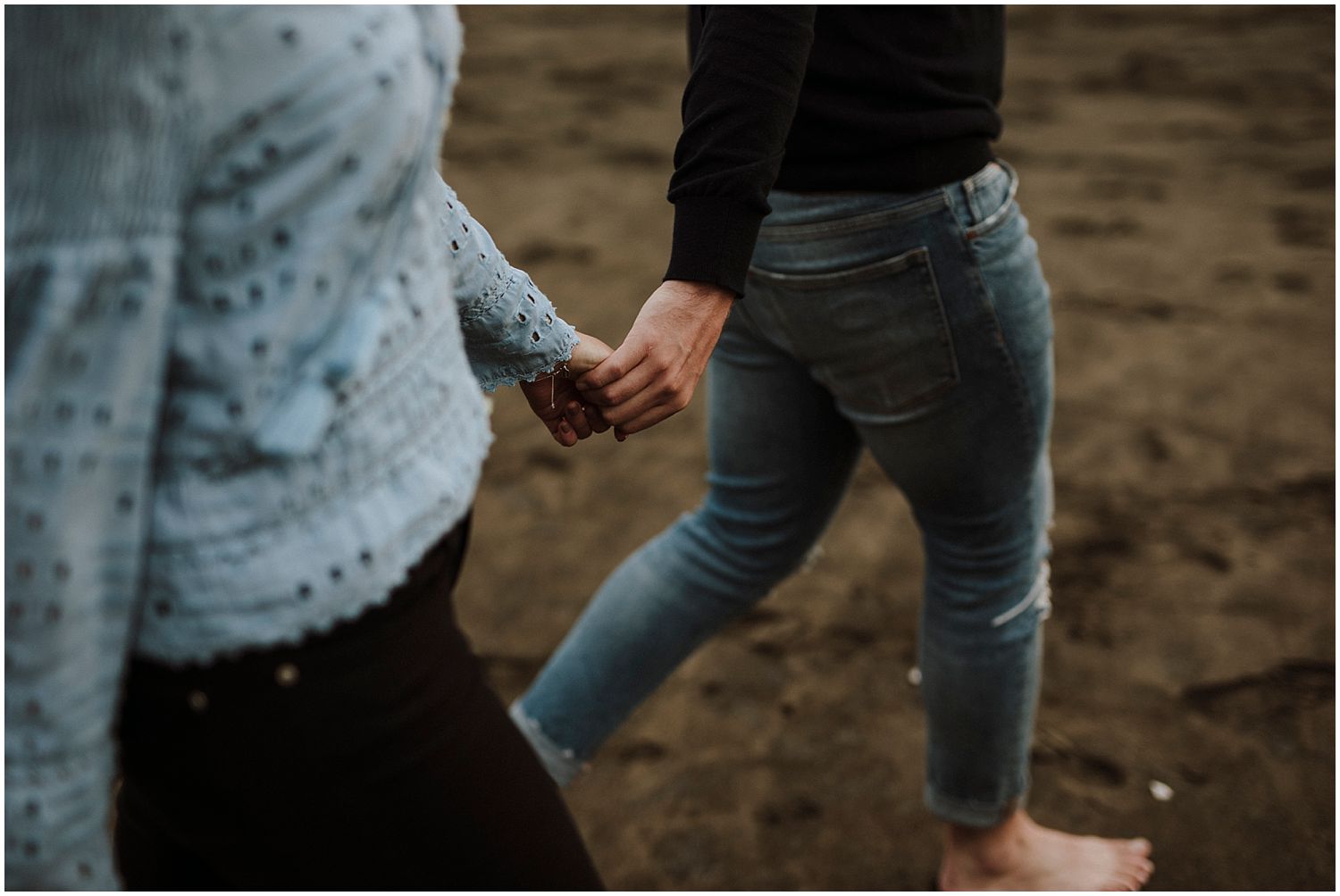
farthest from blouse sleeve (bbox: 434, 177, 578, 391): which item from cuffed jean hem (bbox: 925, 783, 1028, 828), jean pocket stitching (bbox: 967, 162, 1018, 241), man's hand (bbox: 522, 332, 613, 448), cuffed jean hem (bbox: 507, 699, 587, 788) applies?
cuffed jean hem (bbox: 925, 783, 1028, 828)

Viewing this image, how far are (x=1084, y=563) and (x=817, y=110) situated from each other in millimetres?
1375

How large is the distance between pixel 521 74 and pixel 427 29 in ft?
17.1

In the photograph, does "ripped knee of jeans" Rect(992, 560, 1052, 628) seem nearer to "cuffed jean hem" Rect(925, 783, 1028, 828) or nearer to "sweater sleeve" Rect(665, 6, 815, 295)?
"cuffed jean hem" Rect(925, 783, 1028, 828)

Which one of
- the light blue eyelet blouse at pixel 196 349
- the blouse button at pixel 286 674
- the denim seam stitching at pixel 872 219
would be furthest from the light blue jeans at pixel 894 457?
the blouse button at pixel 286 674

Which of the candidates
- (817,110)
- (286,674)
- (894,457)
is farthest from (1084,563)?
(286,674)

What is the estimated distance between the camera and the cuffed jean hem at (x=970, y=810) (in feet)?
4.84

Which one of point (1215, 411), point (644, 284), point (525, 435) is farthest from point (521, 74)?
point (1215, 411)

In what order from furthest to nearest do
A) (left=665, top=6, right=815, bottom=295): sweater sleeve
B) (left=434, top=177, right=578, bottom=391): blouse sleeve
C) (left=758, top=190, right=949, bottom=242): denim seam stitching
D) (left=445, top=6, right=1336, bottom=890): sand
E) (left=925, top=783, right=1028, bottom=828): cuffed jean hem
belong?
(left=445, top=6, right=1336, bottom=890): sand, (left=925, top=783, right=1028, bottom=828): cuffed jean hem, (left=758, top=190, right=949, bottom=242): denim seam stitching, (left=665, top=6, right=815, bottom=295): sweater sleeve, (left=434, top=177, right=578, bottom=391): blouse sleeve

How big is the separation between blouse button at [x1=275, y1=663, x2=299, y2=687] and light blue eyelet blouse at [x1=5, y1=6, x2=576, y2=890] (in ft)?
0.09

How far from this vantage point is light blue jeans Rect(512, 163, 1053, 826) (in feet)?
3.82

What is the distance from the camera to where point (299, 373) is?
0.68 m

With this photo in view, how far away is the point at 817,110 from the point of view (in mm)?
1126

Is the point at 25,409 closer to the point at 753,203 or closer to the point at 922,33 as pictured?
the point at 753,203

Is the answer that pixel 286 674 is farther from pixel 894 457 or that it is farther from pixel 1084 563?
pixel 1084 563
